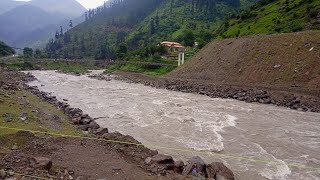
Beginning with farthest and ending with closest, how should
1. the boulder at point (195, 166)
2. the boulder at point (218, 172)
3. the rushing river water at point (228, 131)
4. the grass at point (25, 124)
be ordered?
the rushing river water at point (228, 131) < the grass at point (25, 124) < the boulder at point (195, 166) < the boulder at point (218, 172)

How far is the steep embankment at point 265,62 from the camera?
32.3 m

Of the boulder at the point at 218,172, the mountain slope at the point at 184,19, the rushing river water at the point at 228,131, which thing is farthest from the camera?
the mountain slope at the point at 184,19

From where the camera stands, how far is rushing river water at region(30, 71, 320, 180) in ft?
43.3

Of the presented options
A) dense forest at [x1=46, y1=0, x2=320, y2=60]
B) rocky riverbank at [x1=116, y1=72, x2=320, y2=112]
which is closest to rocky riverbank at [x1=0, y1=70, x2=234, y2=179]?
rocky riverbank at [x1=116, y1=72, x2=320, y2=112]

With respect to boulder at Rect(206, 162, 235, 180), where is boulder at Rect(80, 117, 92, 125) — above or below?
below

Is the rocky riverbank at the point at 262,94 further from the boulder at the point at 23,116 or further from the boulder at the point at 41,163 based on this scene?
the boulder at the point at 41,163

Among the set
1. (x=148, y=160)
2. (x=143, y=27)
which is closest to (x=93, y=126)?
(x=148, y=160)

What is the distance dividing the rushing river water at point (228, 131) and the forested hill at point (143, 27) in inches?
1953

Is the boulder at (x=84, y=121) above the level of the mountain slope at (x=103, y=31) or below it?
below

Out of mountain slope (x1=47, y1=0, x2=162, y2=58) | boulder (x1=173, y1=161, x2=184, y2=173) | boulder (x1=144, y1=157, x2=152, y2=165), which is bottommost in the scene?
boulder (x1=173, y1=161, x2=184, y2=173)

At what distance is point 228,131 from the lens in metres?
18.3

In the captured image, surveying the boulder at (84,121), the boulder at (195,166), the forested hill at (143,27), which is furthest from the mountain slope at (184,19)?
the boulder at (195,166)

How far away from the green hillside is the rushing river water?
28.2 meters

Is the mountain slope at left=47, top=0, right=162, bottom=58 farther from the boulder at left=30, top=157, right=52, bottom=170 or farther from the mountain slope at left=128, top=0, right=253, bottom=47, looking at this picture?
the boulder at left=30, top=157, right=52, bottom=170
